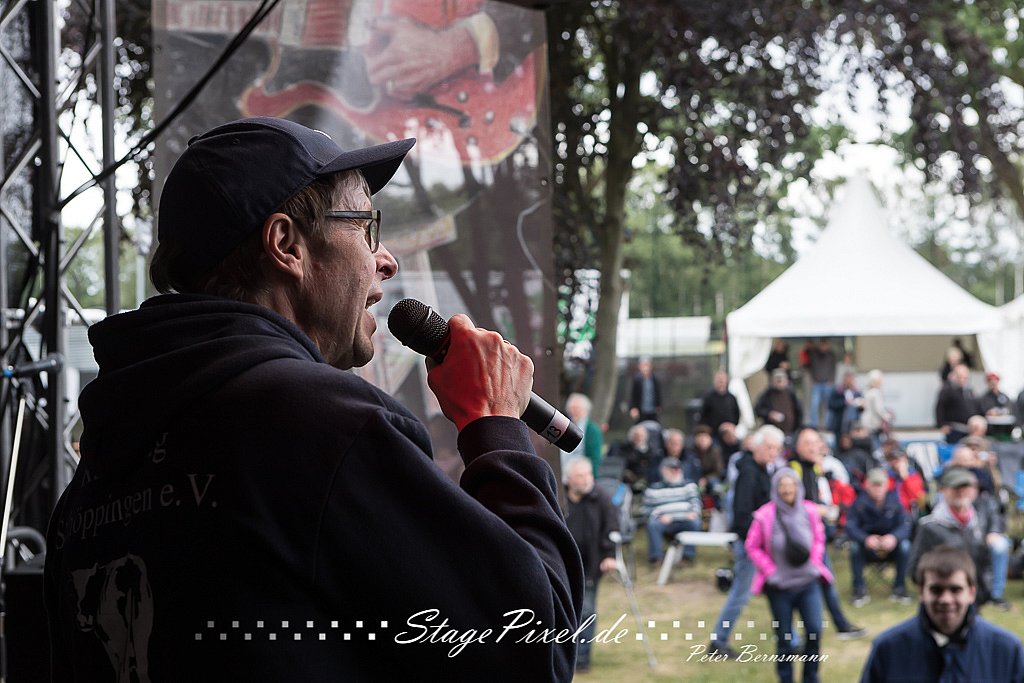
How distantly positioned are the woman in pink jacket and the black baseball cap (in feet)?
18.8

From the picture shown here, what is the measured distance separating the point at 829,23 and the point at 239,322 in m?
9.40

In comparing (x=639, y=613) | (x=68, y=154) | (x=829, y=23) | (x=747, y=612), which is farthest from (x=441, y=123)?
(x=829, y=23)

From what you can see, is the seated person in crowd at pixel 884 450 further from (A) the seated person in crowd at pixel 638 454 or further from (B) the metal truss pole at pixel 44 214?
(B) the metal truss pole at pixel 44 214

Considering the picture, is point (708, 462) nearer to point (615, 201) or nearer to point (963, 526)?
point (615, 201)

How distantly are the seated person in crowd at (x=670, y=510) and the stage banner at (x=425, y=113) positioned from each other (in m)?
7.19

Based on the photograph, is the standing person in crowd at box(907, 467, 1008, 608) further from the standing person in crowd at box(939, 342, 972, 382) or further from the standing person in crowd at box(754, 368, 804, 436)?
the standing person in crowd at box(939, 342, 972, 382)

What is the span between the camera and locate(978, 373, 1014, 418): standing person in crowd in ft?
41.8

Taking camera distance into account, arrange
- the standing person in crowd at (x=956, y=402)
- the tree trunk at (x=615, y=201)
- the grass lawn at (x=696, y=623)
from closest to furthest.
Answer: the grass lawn at (x=696, y=623), the tree trunk at (x=615, y=201), the standing person in crowd at (x=956, y=402)

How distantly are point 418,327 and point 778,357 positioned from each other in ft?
43.6

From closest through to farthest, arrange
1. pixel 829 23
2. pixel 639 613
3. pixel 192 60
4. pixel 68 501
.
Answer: pixel 68 501
pixel 192 60
pixel 639 613
pixel 829 23

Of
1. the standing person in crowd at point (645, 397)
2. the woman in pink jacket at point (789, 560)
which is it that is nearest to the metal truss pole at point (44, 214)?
the woman in pink jacket at point (789, 560)

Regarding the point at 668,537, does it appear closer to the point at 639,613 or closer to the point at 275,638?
the point at 639,613

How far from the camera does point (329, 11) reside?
2.64 m

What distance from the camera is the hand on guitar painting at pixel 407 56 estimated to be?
267 cm
